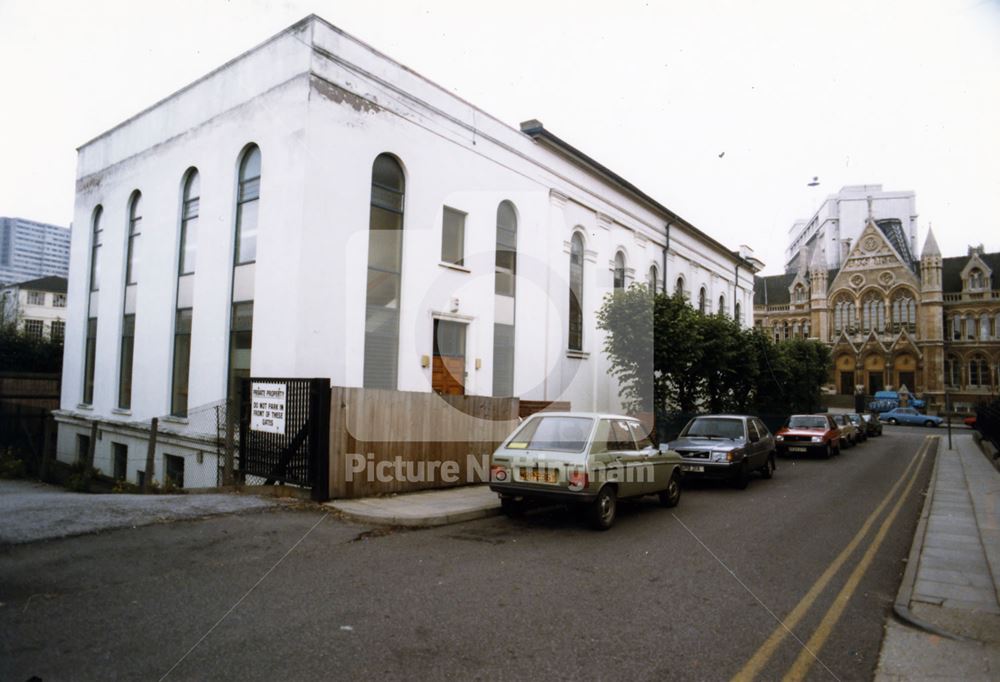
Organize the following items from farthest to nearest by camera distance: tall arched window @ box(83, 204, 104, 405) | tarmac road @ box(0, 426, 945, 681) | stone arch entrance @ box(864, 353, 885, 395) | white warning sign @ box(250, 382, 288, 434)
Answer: stone arch entrance @ box(864, 353, 885, 395)
tall arched window @ box(83, 204, 104, 405)
white warning sign @ box(250, 382, 288, 434)
tarmac road @ box(0, 426, 945, 681)

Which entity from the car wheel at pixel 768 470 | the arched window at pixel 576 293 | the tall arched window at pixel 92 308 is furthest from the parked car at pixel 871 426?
the tall arched window at pixel 92 308

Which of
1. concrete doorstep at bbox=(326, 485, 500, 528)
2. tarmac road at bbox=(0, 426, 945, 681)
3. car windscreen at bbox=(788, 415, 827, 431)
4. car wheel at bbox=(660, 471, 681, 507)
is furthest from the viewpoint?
car windscreen at bbox=(788, 415, 827, 431)

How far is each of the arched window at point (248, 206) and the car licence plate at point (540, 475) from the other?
9.05 meters

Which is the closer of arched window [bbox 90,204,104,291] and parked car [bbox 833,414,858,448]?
arched window [bbox 90,204,104,291]

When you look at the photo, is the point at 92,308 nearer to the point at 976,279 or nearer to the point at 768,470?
the point at 768,470

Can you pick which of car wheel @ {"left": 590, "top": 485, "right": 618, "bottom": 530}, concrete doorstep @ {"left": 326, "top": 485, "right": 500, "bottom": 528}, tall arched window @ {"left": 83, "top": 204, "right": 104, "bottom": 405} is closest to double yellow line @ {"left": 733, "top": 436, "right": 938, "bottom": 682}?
car wheel @ {"left": 590, "top": 485, "right": 618, "bottom": 530}

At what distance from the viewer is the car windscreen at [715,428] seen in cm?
1449

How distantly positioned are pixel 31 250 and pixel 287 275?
252 feet

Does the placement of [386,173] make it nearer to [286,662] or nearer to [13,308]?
[286,662]

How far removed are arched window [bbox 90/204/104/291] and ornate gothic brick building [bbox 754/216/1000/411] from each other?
62.6 metres

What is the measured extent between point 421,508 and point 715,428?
27.2 ft

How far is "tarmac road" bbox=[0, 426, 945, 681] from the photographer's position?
4.13m

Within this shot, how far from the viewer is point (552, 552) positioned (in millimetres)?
7422

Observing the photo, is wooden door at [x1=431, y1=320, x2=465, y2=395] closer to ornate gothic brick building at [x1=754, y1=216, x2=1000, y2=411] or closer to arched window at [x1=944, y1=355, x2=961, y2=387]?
ornate gothic brick building at [x1=754, y1=216, x2=1000, y2=411]
